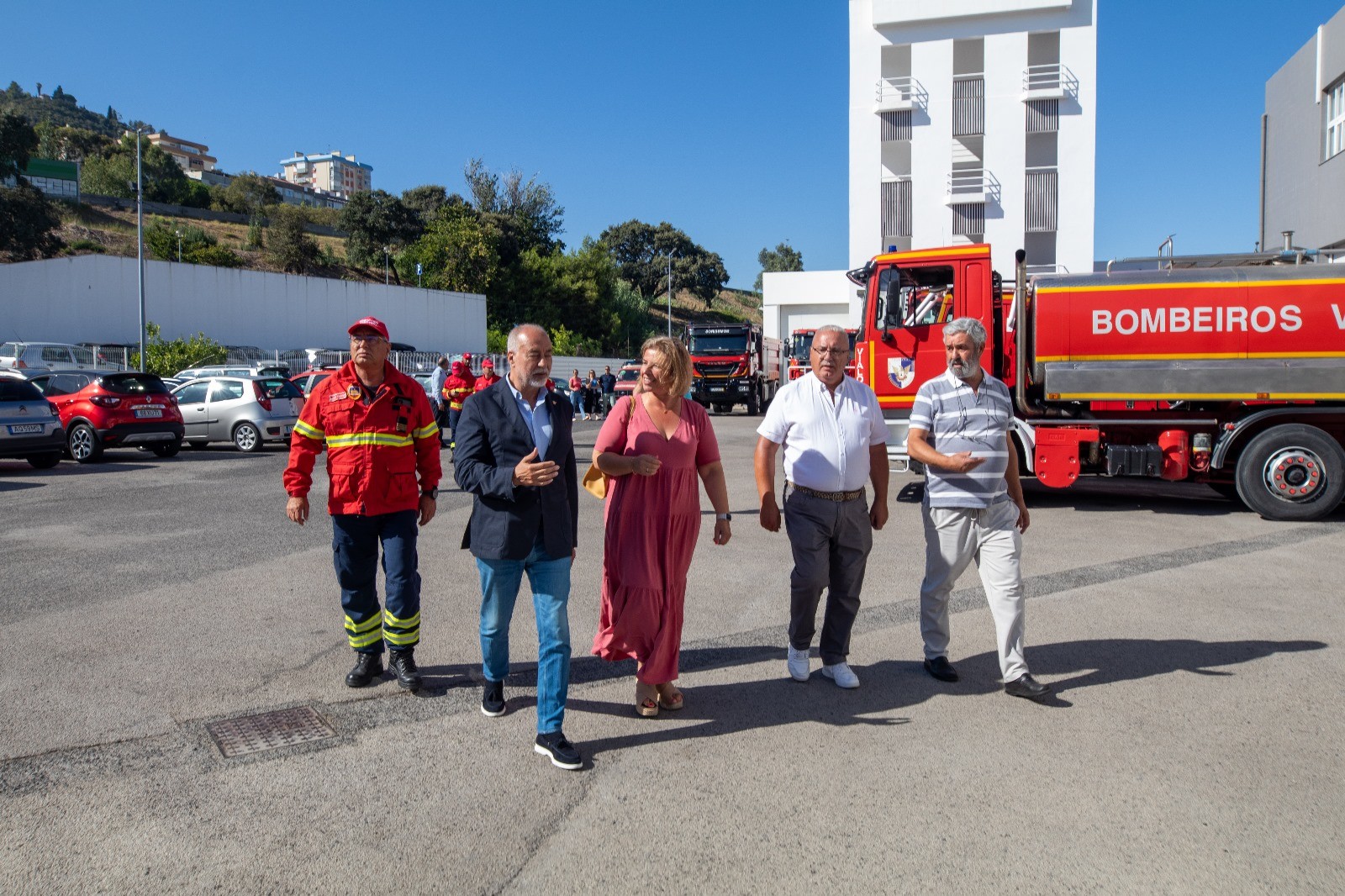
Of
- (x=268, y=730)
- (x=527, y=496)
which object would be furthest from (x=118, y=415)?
(x=527, y=496)

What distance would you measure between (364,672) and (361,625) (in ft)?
0.83

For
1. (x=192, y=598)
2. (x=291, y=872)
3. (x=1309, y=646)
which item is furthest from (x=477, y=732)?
(x=1309, y=646)

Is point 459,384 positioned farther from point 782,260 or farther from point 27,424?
point 782,260

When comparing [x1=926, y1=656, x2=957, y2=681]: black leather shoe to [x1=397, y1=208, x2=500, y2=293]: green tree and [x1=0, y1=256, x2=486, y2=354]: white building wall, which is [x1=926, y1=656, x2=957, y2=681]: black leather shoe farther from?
[x1=397, y1=208, x2=500, y2=293]: green tree

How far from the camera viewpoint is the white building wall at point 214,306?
38000mm

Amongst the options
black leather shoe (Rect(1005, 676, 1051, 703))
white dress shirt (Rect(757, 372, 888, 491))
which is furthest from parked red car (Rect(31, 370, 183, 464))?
black leather shoe (Rect(1005, 676, 1051, 703))

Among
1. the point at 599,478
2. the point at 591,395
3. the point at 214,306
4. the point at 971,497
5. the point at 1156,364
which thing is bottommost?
the point at 971,497

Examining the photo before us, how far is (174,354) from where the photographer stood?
1406 inches

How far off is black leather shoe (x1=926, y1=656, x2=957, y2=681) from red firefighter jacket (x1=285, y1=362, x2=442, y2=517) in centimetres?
271

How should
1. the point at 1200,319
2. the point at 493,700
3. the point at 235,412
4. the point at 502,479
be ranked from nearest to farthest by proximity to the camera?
the point at 502,479 < the point at 493,700 < the point at 1200,319 < the point at 235,412

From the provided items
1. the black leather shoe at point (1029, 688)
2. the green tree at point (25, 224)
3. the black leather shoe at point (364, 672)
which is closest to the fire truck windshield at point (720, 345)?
the black leather shoe at point (364, 672)

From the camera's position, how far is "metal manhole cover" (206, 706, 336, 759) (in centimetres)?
412

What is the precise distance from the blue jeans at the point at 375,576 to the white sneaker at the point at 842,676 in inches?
81.6

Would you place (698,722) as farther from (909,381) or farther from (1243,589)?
(909,381)
